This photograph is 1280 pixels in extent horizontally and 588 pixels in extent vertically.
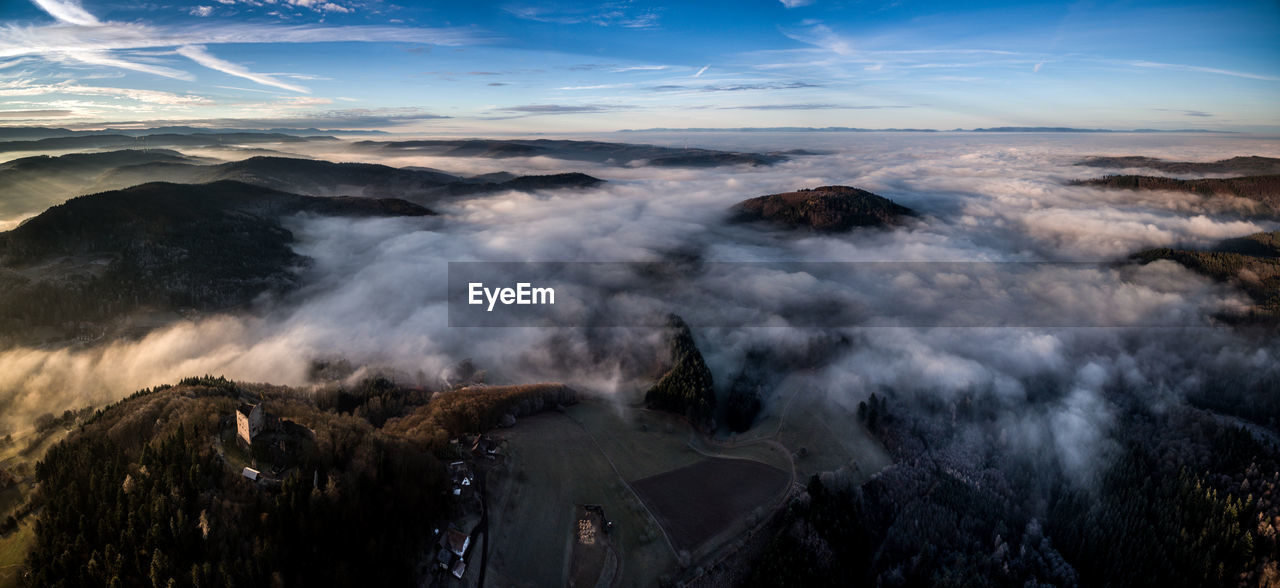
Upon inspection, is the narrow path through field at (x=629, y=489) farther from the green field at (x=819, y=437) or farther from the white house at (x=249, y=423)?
the white house at (x=249, y=423)

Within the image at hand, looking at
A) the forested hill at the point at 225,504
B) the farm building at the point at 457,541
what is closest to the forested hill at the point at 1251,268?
the farm building at the point at 457,541

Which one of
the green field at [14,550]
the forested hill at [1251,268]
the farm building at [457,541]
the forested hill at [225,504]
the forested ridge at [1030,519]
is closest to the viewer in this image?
the forested hill at [225,504]

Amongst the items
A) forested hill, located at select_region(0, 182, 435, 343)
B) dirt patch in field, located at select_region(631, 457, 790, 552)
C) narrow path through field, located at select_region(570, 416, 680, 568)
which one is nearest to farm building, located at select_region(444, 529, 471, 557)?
narrow path through field, located at select_region(570, 416, 680, 568)

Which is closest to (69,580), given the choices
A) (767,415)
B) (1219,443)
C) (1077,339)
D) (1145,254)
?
(767,415)

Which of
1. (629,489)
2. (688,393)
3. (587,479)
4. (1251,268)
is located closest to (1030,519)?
(688,393)

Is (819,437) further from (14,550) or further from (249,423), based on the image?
(14,550)

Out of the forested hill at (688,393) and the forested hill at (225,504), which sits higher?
the forested hill at (225,504)
